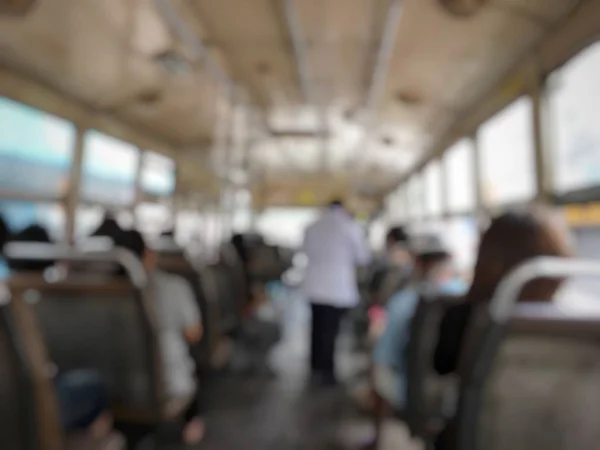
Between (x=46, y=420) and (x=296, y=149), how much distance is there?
7.66 m

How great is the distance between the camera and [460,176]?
5.87 metres

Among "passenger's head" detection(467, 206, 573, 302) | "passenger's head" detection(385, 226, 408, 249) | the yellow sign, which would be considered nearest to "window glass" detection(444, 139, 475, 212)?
"passenger's head" detection(385, 226, 408, 249)

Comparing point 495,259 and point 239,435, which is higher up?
point 495,259

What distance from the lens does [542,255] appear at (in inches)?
57.7

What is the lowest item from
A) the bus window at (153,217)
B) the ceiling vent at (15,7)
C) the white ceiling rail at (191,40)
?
the bus window at (153,217)

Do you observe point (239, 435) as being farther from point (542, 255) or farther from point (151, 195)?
point (151, 195)

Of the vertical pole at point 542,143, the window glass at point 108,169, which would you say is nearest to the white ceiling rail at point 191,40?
the window glass at point 108,169

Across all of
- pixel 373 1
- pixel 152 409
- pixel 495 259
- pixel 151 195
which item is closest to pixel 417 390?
pixel 495 259

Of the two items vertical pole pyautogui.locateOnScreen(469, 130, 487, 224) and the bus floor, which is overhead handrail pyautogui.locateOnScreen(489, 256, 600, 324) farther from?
vertical pole pyautogui.locateOnScreen(469, 130, 487, 224)

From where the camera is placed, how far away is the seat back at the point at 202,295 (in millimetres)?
3424

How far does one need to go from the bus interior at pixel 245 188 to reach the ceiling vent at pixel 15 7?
2 cm

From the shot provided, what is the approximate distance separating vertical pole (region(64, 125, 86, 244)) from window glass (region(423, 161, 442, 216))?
436 centimetres

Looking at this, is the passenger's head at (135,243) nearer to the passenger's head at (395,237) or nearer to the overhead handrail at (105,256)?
the overhead handrail at (105,256)

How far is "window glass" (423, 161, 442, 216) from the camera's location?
6948 millimetres
